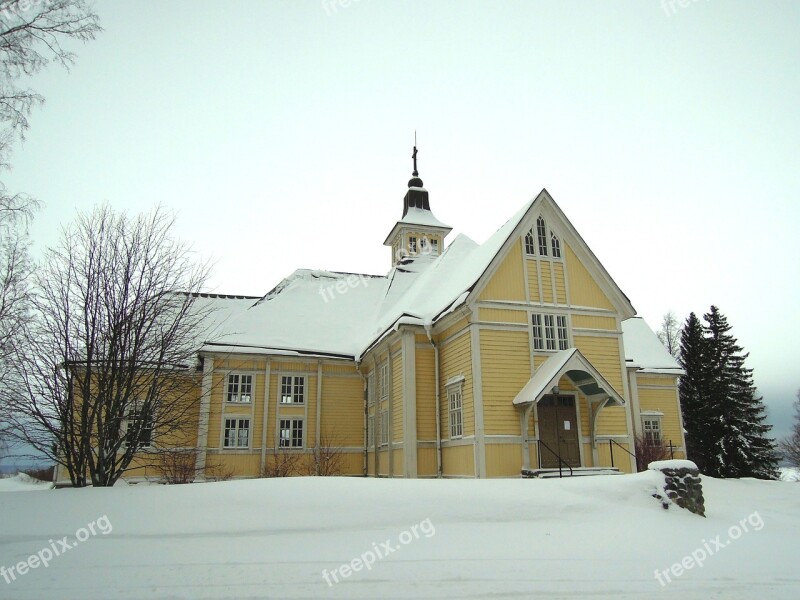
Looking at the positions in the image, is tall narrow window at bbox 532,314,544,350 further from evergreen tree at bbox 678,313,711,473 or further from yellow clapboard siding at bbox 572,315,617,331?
evergreen tree at bbox 678,313,711,473

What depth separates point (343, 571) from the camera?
24.8 ft

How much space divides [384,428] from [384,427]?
0.04 m

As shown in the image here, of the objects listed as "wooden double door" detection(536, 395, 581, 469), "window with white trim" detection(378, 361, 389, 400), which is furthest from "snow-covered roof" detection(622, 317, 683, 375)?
"window with white trim" detection(378, 361, 389, 400)

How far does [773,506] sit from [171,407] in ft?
54.7

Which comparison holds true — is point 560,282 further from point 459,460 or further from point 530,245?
point 459,460

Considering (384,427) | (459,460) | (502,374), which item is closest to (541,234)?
A: (502,374)

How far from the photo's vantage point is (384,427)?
867 inches

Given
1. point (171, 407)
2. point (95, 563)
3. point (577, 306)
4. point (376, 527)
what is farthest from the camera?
point (577, 306)

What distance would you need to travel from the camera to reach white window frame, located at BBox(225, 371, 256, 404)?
931 inches

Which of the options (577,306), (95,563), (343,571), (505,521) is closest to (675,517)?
(505,521)

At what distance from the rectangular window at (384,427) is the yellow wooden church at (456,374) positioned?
78 millimetres

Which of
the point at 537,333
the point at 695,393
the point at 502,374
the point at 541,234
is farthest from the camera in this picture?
the point at 695,393

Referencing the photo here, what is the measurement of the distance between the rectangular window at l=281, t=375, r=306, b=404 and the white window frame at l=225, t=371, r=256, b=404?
1294 millimetres

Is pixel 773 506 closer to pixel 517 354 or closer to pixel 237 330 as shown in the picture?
pixel 517 354
